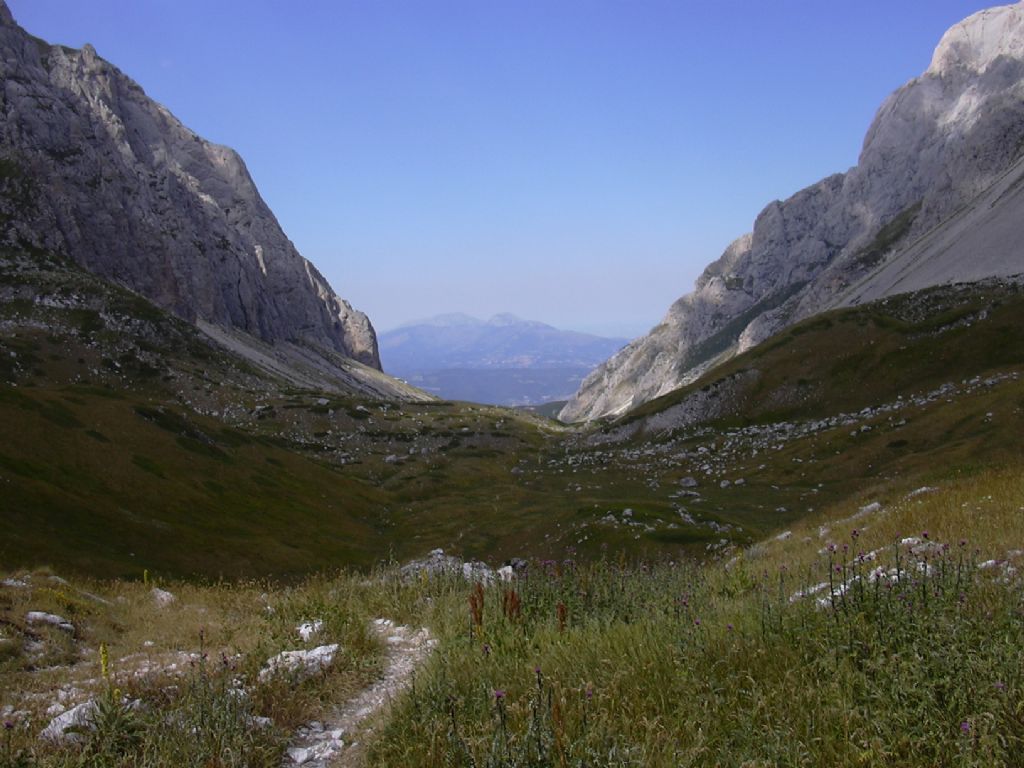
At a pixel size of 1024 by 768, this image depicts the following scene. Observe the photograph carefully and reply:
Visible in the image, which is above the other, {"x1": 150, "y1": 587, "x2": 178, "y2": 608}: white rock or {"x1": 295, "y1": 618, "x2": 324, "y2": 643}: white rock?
{"x1": 295, "y1": 618, "x2": 324, "y2": 643}: white rock

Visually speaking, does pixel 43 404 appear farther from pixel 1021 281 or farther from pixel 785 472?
pixel 1021 281

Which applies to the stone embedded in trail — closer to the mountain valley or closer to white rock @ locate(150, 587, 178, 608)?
the mountain valley

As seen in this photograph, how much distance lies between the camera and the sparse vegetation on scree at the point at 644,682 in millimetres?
5688

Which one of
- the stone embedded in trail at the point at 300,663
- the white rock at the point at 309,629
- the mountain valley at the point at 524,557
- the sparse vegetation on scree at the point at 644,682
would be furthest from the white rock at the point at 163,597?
the stone embedded in trail at the point at 300,663

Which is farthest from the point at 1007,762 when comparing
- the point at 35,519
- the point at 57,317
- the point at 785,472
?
the point at 57,317

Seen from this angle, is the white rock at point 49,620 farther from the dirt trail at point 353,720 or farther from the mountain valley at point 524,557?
the dirt trail at point 353,720

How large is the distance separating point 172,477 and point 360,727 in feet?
179

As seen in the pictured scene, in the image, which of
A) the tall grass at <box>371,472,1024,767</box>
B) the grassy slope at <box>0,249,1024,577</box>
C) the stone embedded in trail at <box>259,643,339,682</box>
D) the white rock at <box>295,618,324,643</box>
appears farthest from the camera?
the grassy slope at <box>0,249,1024,577</box>

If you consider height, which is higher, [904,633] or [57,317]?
[57,317]

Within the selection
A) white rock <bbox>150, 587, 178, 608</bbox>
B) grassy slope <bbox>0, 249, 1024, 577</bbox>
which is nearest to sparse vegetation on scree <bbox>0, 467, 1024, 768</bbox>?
white rock <bbox>150, 587, 178, 608</bbox>

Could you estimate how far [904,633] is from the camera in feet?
22.0

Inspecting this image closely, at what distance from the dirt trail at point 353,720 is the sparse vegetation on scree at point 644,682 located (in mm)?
222

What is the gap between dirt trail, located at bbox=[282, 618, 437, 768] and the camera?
7.00 meters

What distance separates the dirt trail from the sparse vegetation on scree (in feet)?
0.73
